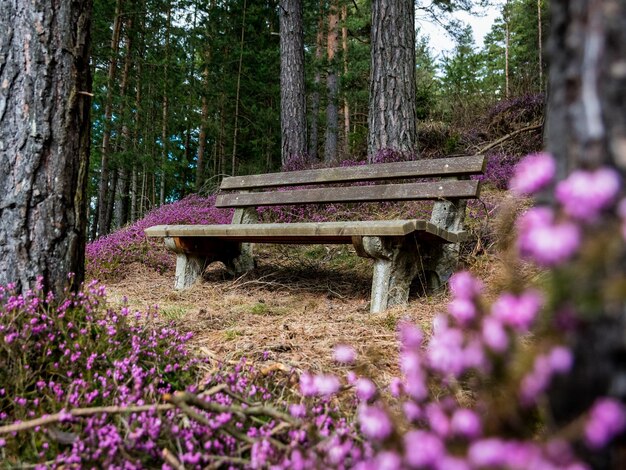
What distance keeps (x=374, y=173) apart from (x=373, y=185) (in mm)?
146

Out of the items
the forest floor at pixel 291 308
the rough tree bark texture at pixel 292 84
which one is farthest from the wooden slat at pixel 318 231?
the rough tree bark texture at pixel 292 84

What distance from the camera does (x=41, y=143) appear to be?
2.58 meters

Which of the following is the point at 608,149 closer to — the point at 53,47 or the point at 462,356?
the point at 462,356

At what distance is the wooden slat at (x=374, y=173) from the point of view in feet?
13.4

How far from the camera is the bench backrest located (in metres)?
4.06

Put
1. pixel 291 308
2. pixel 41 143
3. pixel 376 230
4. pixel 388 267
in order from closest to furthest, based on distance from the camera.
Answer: pixel 41 143, pixel 376 230, pixel 388 267, pixel 291 308

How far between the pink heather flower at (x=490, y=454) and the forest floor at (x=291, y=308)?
58 centimetres

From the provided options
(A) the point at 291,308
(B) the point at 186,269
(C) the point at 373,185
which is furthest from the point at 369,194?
(B) the point at 186,269

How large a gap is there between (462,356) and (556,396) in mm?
202

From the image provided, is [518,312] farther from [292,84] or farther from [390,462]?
[292,84]

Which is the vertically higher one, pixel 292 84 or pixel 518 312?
pixel 292 84

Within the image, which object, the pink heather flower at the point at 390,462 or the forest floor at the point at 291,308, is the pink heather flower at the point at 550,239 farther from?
the forest floor at the point at 291,308

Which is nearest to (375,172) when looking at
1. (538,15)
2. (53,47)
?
(53,47)

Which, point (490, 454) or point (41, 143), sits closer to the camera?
point (490, 454)
